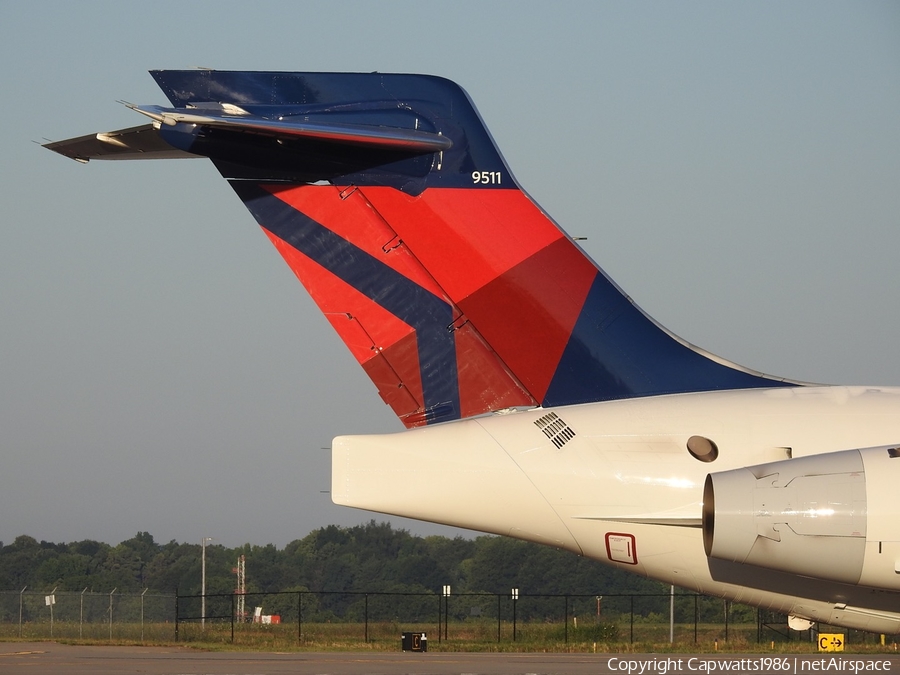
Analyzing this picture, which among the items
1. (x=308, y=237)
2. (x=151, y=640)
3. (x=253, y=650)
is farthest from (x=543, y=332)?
(x=151, y=640)

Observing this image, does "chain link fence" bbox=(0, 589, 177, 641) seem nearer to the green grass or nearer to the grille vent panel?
the green grass

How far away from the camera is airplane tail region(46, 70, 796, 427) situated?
8891mm

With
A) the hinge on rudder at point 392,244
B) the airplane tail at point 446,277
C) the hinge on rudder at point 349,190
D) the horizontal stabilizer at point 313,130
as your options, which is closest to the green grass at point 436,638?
the airplane tail at point 446,277

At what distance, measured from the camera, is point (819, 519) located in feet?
24.3

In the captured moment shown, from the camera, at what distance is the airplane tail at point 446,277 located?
350 inches

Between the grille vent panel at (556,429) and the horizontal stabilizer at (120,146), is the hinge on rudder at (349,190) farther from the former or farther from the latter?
the grille vent panel at (556,429)

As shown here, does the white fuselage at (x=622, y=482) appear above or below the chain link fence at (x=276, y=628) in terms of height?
above

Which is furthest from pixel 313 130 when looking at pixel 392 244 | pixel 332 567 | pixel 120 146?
pixel 332 567

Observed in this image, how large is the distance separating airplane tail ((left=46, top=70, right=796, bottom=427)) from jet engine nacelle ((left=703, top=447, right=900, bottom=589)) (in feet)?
5.06

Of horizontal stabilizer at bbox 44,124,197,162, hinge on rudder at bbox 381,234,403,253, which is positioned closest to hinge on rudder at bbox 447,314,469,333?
hinge on rudder at bbox 381,234,403,253

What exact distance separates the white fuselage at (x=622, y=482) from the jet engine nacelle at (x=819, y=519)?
599mm

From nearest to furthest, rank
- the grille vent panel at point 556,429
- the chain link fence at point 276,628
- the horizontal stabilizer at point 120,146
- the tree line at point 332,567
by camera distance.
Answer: the horizontal stabilizer at point 120,146, the grille vent panel at point 556,429, the chain link fence at point 276,628, the tree line at point 332,567

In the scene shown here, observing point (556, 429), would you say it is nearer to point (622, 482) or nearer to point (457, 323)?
point (622, 482)

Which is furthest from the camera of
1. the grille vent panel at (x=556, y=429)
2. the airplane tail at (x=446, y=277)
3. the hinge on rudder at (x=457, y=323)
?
the hinge on rudder at (x=457, y=323)
